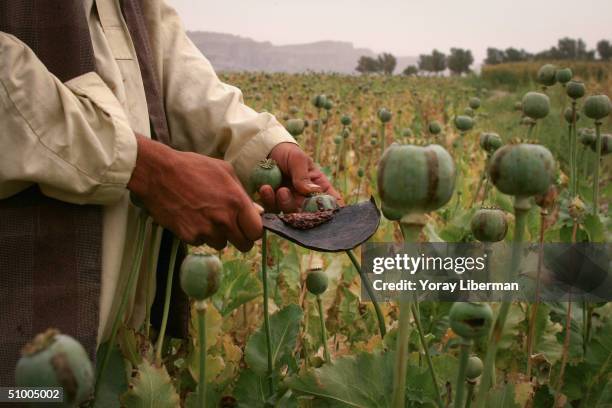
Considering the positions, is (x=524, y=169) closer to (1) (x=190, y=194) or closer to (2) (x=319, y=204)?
(2) (x=319, y=204)

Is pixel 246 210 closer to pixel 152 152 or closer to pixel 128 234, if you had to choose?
pixel 152 152

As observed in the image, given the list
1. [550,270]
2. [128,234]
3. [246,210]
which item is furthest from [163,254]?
[550,270]

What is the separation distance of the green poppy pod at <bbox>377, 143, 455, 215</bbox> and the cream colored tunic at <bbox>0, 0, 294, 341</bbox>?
634 millimetres

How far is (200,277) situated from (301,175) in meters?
0.59

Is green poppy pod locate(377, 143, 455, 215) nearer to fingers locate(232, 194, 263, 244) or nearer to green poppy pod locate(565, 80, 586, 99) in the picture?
fingers locate(232, 194, 263, 244)

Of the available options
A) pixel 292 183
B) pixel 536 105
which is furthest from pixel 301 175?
pixel 536 105

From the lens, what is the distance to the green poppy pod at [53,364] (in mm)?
593

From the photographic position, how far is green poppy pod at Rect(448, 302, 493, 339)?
3.03 ft

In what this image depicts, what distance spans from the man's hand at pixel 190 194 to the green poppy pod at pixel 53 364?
65cm

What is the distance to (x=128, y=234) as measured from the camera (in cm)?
149

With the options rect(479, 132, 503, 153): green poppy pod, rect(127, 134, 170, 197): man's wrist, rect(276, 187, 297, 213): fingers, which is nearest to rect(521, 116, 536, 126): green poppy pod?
rect(479, 132, 503, 153): green poppy pod

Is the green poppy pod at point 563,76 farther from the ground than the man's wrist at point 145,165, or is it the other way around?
the green poppy pod at point 563,76

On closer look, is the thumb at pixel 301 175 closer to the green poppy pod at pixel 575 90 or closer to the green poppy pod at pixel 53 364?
the green poppy pod at pixel 53 364

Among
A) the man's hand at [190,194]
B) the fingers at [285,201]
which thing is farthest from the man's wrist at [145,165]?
the fingers at [285,201]
